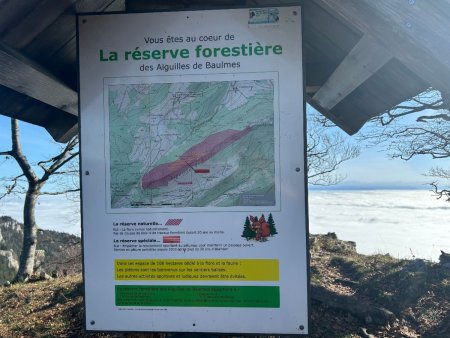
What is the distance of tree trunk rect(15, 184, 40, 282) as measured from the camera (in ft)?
42.7

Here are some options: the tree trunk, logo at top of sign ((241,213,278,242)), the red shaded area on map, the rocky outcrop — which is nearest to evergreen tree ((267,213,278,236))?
logo at top of sign ((241,213,278,242))

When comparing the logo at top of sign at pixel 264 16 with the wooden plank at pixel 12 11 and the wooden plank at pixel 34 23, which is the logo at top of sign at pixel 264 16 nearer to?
the wooden plank at pixel 34 23

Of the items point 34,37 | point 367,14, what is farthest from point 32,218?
point 367,14

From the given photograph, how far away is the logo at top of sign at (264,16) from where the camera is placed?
2367 millimetres

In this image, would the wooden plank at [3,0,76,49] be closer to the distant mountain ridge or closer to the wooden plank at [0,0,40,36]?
the wooden plank at [0,0,40,36]

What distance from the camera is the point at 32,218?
1380 centimetres

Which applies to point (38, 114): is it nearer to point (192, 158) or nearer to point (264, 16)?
point (192, 158)

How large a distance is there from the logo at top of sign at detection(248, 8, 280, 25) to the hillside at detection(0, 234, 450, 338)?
5472mm

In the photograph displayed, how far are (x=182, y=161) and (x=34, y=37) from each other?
3.80 feet

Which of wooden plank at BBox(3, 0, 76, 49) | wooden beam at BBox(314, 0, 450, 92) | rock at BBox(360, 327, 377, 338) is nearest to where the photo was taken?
wooden beam at BBox(314, 0, 450, 92)

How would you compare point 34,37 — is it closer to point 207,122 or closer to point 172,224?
point 207,122

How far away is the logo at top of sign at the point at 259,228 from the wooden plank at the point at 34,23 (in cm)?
163

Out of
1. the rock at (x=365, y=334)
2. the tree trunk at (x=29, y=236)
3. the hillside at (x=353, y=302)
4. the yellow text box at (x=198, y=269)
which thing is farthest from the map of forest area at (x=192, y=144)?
the tree trunk at (x=29, y=236)

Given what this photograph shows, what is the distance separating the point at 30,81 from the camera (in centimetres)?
258
